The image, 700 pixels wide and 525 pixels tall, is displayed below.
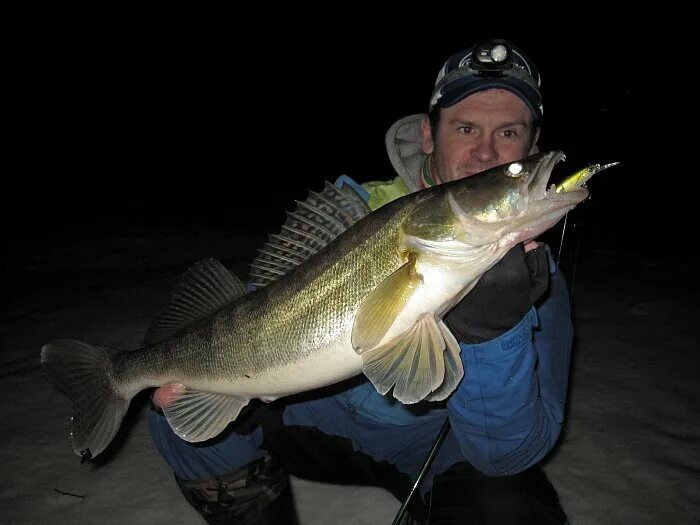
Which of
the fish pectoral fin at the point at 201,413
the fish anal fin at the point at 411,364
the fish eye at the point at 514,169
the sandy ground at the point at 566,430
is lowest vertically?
the sandy ground at the point at 566,430

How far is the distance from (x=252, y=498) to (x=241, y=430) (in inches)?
13.2

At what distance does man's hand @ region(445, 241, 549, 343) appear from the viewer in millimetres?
1738

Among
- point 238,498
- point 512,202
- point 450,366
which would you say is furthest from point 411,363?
point 238,498

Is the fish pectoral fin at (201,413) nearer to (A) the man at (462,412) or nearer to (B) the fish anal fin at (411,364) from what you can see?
(A) the man at (462,412)

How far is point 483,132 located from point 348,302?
57.8 inches

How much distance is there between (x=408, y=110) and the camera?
41938 millimetres

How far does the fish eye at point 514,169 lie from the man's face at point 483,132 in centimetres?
103

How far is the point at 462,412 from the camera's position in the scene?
6.41ft

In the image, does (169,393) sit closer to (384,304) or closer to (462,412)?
(384,304)

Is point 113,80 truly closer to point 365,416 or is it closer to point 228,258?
point 228,258

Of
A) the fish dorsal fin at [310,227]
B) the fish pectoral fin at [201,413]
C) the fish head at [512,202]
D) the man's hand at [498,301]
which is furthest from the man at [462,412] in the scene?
the fish dorsal fin at [310,227]

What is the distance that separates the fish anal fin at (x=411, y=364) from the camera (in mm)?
1635

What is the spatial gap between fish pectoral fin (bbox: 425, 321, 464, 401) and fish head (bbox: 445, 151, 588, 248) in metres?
0.34

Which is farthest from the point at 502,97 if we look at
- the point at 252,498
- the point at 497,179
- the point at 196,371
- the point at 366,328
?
the point at 252,498
